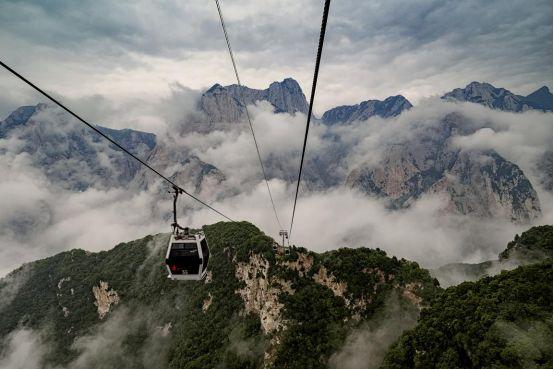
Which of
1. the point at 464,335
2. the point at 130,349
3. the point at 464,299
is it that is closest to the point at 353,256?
the point at 464,299

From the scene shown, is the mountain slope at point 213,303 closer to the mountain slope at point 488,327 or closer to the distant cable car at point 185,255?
the mountain slope at point 488,327

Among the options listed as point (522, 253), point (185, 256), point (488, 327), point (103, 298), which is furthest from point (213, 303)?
point (185, 256)

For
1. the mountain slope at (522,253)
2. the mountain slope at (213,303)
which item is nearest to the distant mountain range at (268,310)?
the mountain slope at (213,303)

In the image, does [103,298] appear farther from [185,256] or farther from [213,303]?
[185,256]

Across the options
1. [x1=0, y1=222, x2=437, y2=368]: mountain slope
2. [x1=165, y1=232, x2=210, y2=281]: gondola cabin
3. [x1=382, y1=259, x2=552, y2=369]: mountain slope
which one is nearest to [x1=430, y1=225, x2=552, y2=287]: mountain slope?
[x1=382, y1=259, x2=552, y2=369]: mountain slope

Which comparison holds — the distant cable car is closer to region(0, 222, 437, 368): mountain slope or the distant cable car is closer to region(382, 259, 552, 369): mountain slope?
region(382, 259, 552, 369): mountain slope

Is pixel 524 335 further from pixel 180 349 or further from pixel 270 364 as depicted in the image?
pixel 180 349
